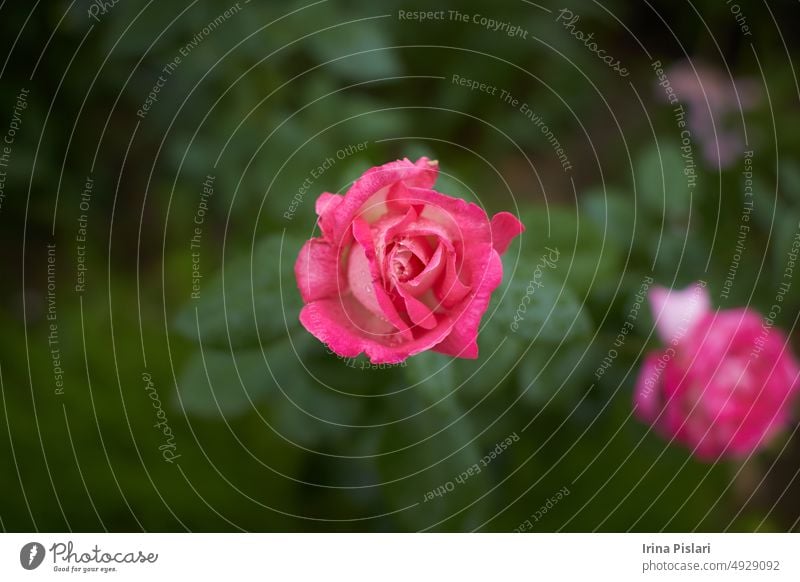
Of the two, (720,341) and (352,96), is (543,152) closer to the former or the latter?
(352,96)

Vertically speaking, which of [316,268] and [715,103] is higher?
[715,103]

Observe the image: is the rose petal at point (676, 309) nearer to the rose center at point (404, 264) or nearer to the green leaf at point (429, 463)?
the green leaf at point (429, 463)

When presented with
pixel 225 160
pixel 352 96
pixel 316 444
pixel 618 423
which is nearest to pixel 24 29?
pixel 225 160

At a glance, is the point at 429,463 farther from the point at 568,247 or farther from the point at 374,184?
the point at 374,184

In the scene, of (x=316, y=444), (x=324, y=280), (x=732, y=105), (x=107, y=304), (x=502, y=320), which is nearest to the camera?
(x=324, y=280)

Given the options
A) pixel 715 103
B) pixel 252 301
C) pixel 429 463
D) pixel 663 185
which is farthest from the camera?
pixel 715 103

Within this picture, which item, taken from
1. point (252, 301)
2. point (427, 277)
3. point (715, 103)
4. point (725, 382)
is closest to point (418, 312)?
point (427, 277)
